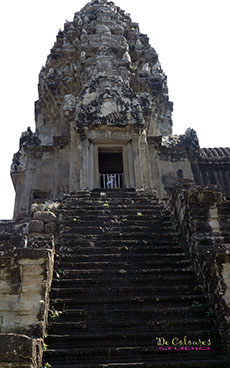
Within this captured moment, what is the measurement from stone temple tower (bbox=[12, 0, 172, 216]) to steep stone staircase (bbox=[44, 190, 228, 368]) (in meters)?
5.07

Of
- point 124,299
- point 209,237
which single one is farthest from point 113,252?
point 209,237

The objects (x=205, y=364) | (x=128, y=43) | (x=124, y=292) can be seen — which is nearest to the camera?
(x=205, y=364)

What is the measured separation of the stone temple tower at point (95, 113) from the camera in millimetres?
14672

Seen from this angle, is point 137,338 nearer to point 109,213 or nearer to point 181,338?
point 181,338

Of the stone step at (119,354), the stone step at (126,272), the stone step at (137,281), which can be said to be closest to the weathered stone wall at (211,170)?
the stone step at (126,272)

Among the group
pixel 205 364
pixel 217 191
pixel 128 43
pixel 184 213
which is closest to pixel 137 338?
pixel 205 364

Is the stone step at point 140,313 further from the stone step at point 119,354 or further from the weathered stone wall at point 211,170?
the weathered stone wall at point 211,170

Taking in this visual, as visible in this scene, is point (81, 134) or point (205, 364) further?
point (81, 134)

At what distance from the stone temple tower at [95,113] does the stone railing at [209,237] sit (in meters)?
5.76

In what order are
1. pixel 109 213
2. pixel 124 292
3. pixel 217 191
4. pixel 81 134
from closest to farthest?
1. pixel 124 292
2. pixel 217 191
3. pixel 109 213
4. pixel 81 134

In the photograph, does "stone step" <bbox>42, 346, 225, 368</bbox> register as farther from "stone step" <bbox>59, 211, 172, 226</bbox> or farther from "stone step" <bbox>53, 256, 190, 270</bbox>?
"stone step" <bbox>59, 211, 172, 226</bbox>

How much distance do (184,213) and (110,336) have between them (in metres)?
3.34

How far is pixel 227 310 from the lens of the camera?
5.53m

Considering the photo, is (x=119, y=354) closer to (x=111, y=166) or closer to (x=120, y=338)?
(x=120, y=338)
